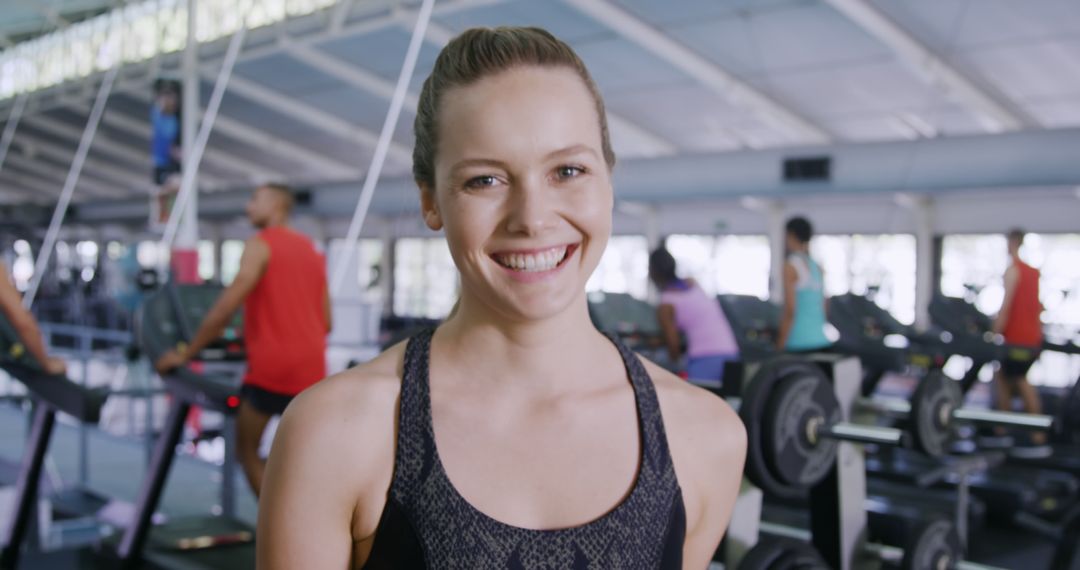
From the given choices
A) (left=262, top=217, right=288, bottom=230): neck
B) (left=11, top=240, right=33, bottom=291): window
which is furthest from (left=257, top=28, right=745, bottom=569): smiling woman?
(left=11, top=240, right=33, bottom=291): window

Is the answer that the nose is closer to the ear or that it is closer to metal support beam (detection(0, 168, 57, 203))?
the ear

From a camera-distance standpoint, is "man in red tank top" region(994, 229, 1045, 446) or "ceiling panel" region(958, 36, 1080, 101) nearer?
"man in red tank top" region(994, 229, 1045, 446)

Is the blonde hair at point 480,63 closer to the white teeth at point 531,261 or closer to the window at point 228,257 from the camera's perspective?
the white teeth at point 531,261

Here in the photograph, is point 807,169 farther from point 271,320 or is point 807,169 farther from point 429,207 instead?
point 429,207

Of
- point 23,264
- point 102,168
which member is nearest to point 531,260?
point 23,264

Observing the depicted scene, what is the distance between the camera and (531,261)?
2.68ft

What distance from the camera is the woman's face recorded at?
812 millimetres

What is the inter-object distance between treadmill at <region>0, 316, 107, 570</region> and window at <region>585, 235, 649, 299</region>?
9427 mm

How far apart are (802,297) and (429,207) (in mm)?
4132

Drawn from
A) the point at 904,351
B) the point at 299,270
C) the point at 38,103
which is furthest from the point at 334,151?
the point at 299,270

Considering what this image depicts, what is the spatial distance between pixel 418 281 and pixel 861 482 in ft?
45.9

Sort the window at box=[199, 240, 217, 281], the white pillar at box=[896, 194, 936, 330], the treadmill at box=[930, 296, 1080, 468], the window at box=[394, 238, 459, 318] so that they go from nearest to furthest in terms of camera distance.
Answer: the treadmill at box=[930, 296, 1080, 468] < the white pillar at box=[896, 194, 936, 330] < the window at box=[394, 238, 459, 318] < the window at box=[199, 240, 217, 281]

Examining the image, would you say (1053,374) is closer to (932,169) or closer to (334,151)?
(932,169)

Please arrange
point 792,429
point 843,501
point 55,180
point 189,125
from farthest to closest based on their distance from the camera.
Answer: point 55,180 < point 189,125 < point 843,501 < point 792,429
